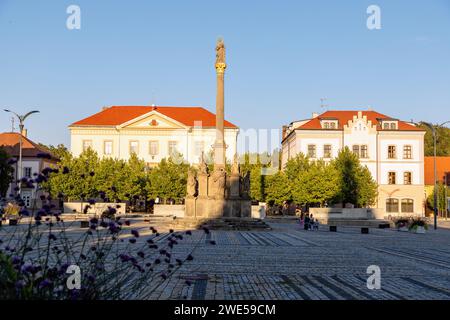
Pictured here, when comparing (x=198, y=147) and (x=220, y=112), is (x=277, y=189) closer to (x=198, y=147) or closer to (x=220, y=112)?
(x=198, y=147)

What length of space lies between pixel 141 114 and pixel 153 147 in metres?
6.98

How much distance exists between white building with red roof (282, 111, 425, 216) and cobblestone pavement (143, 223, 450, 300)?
162ft

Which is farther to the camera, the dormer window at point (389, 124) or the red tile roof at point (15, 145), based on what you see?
the red tile roof at point (15, 145)

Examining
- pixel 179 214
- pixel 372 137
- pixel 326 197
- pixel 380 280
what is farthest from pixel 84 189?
pixel 380 280

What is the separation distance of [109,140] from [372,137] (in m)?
36.3

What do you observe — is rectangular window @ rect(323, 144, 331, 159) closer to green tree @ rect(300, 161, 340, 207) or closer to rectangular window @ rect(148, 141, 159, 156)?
green tree @ rect(300, 161, 340, 207)

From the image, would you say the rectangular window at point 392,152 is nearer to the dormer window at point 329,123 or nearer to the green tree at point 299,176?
the dormer window at point 329,123

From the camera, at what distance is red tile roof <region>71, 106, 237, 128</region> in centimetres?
7700

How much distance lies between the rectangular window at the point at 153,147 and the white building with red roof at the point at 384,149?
1982 centimetres

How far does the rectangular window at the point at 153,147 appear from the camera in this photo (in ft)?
249

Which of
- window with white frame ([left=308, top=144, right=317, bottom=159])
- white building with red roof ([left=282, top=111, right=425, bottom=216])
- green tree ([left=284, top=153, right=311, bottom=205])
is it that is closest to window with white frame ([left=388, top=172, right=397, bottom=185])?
white building with red roof ([left=282, top=111, right=425, bottom=216])

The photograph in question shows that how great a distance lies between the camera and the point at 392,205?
225ft

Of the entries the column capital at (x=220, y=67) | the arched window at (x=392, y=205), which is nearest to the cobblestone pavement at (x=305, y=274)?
the column capital at (x=220, y=67)

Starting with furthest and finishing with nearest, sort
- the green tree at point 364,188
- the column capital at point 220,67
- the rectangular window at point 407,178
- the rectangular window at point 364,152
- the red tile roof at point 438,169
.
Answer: the red tile roof at point 438,169
the rectangular window at point 364,152
the rectangular window at point 407,178
the green tree at point 364,188
the column capital at point 220,67
